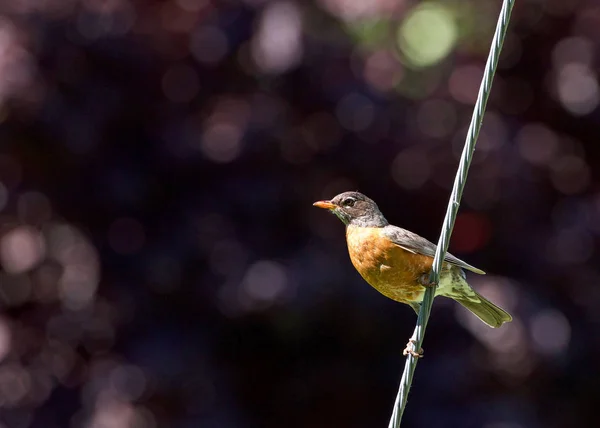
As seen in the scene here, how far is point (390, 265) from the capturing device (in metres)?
4.02

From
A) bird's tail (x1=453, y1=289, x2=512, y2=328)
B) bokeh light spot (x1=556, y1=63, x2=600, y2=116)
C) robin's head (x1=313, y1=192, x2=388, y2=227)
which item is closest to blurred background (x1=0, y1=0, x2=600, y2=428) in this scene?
bokeh light spot (x1=556, y1=63, x2=600, y2=116)

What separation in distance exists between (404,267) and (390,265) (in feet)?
0.18

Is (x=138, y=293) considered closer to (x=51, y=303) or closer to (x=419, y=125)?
(x=51, y=303)

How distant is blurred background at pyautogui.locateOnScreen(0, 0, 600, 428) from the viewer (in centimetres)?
582

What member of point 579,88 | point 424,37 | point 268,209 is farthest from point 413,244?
point 579,88

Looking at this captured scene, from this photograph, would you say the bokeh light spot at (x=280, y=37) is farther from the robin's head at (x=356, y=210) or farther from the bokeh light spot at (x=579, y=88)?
the bokeh light spot at (x=579, y=88)

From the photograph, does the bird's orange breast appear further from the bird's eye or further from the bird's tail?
the bird's eye

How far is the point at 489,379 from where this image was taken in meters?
5.82

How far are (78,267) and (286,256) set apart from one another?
129 centimetres

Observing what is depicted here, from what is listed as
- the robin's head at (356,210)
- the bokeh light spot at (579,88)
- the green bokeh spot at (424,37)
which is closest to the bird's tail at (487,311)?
the robin's head at (356,210)

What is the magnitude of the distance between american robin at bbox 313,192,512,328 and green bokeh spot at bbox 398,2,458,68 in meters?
1.97

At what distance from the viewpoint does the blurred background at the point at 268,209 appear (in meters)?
5.82

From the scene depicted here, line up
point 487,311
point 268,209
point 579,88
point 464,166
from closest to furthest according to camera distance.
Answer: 1. point 464,166
2. point 487,311
3. point 268,209
4. point 579,88

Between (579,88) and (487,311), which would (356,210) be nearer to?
(487,311)
